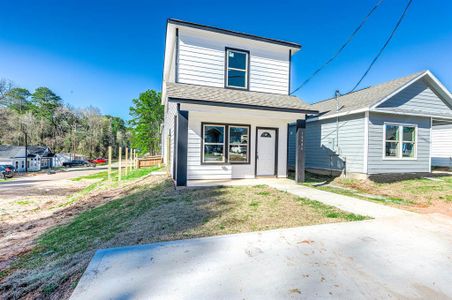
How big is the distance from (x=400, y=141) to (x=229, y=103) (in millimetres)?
8943

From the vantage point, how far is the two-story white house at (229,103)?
7.61 m

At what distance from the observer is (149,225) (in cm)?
429

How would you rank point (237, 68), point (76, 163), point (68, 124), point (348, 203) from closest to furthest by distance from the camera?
point (348, 203), point (237, 68), point (76, 163), point (68, 124)

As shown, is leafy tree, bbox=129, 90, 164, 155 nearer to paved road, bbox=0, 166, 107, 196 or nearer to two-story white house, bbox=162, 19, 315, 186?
paved road, bbox=0, 166, 107, 196

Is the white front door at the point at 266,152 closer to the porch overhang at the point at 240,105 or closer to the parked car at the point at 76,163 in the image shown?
the porch overhang at the point at 240,105

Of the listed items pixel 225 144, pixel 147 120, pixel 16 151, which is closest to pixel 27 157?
pixel 16 151

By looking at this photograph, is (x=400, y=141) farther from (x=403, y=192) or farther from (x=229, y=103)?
(x=229, y=103)

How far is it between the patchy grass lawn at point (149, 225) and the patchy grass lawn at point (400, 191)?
2.66 metres

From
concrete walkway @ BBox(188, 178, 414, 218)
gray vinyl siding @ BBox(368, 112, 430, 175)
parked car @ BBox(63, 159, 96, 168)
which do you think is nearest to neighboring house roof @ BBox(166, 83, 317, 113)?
concrete walkway @ BBox(188, 178, 414, 218)

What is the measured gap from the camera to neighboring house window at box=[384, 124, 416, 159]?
33.7 ft

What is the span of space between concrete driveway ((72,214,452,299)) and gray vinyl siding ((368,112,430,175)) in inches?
271

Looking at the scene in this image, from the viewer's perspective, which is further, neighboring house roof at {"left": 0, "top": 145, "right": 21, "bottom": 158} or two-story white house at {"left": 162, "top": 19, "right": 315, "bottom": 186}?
neighboring house roof at {"left": 0, "top": 145, "right": 21, "bottom": 158}

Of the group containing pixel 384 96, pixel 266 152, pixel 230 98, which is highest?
pixel 384 96

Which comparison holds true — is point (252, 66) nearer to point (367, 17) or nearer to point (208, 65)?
point (208, 65)
